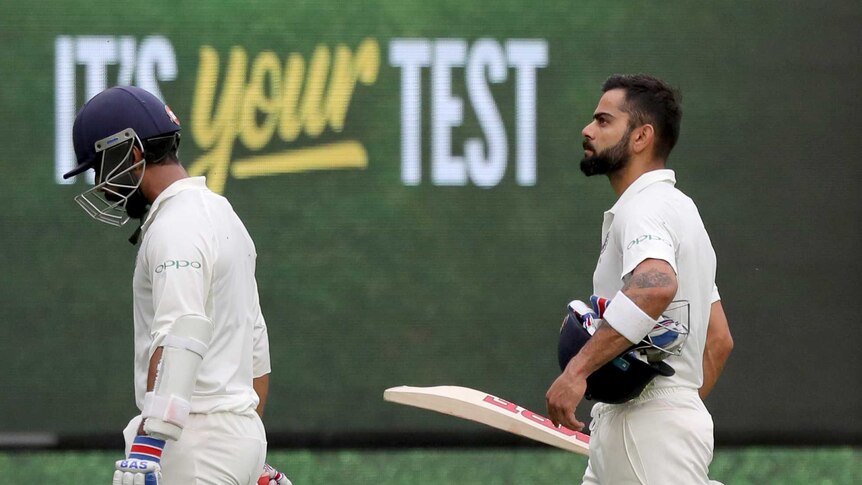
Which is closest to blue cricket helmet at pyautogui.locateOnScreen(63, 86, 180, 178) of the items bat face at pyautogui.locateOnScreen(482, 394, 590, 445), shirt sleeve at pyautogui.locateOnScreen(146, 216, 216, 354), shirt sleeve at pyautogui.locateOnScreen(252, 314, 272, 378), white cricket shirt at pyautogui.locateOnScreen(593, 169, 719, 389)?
shirt sleeve at pyautogui.locateOnScreen(146, 216, 216, 354)

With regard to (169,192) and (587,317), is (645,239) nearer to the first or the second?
(587,317)

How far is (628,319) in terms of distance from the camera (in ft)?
9.48

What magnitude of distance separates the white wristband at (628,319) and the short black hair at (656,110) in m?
0.49

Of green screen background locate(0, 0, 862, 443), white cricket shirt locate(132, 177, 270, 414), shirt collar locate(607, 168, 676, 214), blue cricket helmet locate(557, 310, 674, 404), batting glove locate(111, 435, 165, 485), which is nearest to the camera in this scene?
batting glove locate(111, 435, 165, 485)

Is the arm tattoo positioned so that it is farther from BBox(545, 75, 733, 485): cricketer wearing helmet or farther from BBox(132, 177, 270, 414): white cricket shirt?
BBox(132, 177, 270, 414): white cricket shirt

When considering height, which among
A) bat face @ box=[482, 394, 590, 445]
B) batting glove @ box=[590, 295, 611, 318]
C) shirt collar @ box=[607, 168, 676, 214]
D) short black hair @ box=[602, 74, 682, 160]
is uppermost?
short black hair @ box=[602, 74, 682, 160]

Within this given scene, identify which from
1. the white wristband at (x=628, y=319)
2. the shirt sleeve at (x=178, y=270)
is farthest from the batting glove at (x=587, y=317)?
the shirt sleeve at (x=178, y=270)

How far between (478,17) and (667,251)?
1.78 m

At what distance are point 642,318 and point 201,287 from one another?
862 mm

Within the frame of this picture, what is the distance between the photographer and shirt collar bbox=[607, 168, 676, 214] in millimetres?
3127

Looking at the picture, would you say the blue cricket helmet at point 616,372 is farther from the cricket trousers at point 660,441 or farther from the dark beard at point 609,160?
the dark beard at point 609,160

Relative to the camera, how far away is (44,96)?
4469mm

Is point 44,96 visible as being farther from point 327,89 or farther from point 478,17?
point 478,17

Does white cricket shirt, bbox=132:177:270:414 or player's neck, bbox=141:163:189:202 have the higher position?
player's neck, bbox=141:163:189:202
